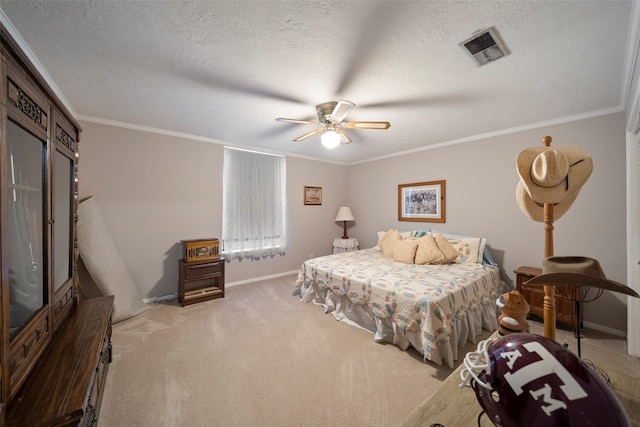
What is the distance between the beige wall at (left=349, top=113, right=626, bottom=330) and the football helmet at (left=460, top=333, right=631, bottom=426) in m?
3.23

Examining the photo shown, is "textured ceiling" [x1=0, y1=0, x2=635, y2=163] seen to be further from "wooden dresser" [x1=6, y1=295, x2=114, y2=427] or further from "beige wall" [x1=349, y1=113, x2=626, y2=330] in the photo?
"wooden dresser" [x1=6, y1=295, x2=114, y2=427]

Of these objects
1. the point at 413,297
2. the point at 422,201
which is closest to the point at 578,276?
the point at 413,297

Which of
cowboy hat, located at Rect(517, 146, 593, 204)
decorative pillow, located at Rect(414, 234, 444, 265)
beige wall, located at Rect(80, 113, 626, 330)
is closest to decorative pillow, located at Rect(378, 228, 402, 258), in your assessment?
decorative pillow, located at Rect(414, 234, 444, 265)

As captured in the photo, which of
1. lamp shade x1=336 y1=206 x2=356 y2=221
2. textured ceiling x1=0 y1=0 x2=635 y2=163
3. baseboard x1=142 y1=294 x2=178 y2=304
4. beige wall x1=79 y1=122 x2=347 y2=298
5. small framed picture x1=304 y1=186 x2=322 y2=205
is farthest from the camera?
lamp shade x1=336 y1=206 x2=356 y2=221

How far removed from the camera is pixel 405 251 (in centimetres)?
330

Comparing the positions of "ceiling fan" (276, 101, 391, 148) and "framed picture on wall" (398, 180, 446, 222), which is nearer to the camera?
"ceiling fan" (276, 101, 391, 148)

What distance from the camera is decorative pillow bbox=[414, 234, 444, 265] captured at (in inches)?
122

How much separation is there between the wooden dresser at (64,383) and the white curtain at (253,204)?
8.04ft

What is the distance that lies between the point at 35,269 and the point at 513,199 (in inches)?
172

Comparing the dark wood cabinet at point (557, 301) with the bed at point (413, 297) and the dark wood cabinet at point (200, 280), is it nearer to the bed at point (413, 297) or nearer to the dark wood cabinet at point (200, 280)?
the bed at point (413, 297)

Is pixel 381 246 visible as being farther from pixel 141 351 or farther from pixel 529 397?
pixel 529 397

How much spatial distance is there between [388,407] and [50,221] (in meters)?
2.28

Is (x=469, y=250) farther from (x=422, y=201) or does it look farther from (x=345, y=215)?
(x=345, y=215)

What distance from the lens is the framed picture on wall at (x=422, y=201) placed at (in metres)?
3.92
